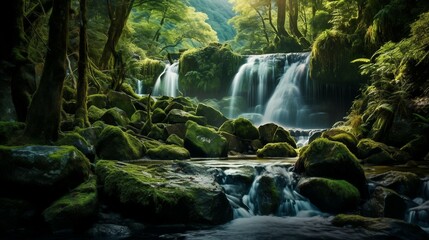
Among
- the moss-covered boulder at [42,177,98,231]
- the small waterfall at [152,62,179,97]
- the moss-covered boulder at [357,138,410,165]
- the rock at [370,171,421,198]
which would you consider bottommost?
the moss-covered boulder at [42,177,98,231]

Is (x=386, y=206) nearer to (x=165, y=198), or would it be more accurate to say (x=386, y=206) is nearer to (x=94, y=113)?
(x=165, y=198)

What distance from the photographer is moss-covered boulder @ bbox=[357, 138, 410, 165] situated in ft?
33.1

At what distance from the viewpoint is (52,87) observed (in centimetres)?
786

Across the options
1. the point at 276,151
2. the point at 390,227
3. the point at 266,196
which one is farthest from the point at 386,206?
the point at 276,151

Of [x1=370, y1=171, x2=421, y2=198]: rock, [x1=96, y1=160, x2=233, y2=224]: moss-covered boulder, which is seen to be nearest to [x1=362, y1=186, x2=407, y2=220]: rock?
[x1=370, y1=171, x2=421, y2=198]: rock

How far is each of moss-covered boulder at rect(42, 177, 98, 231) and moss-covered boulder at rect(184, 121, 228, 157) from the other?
652cm

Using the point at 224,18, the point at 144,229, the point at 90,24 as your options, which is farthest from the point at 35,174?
the point at 224,18

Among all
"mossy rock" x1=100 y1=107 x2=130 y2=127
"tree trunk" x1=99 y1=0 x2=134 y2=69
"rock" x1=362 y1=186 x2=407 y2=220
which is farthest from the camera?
"tree trunk" x1=99 y1=0 x2=134 y2=69

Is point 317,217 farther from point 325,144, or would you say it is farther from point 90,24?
point 90,24

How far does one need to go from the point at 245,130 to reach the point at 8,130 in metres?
8.67

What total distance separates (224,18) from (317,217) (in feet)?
301

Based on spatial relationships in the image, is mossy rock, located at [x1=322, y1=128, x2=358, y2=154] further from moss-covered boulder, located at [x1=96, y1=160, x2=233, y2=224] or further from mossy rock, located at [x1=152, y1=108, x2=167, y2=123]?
mossy rock, located at [x1=152, y1=108, x2=167, y2=123]

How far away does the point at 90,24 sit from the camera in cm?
1714

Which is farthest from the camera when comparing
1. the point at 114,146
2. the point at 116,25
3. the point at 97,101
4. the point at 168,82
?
the point at 168,82
